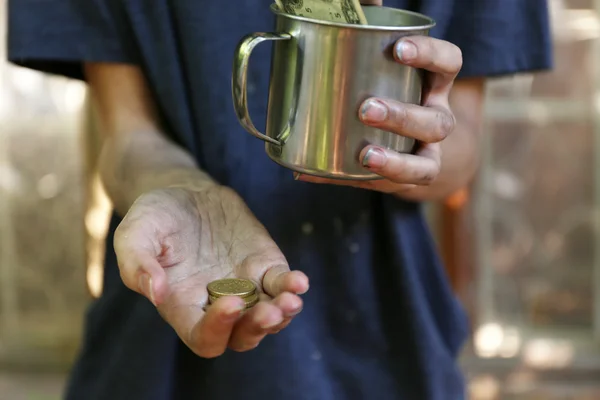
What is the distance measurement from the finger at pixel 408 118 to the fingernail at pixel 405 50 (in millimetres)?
34

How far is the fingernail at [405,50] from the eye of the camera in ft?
1.69

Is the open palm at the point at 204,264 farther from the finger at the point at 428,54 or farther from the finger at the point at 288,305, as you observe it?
the finger at the point at 428,54

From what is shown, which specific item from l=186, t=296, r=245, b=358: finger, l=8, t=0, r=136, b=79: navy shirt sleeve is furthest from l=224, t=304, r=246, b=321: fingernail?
l=8, t=0, r=136, b=79: navy shirt sleeve

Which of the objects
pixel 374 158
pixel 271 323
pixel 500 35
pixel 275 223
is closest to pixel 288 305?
pixel 271 323

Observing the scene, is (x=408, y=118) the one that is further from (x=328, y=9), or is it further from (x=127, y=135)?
(x=127, y=135)

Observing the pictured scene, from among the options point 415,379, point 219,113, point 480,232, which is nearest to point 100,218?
point 219,113

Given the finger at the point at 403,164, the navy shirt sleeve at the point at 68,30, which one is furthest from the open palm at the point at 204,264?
the navy shirt sleeve at the point at 68,30

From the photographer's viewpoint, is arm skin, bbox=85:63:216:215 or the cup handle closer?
the cup handle

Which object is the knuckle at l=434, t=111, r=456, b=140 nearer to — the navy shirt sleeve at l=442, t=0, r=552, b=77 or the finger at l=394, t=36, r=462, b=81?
the finger at l=394, t=36, r=462, b=81

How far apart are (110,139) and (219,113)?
15cm

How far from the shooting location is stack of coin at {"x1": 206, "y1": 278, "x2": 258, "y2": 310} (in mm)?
531

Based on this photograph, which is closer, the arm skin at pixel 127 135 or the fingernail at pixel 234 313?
the fingernail at pixel 234 313

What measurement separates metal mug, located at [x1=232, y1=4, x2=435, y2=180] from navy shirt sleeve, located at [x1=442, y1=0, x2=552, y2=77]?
17cm

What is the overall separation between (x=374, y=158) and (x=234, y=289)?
139 mm
